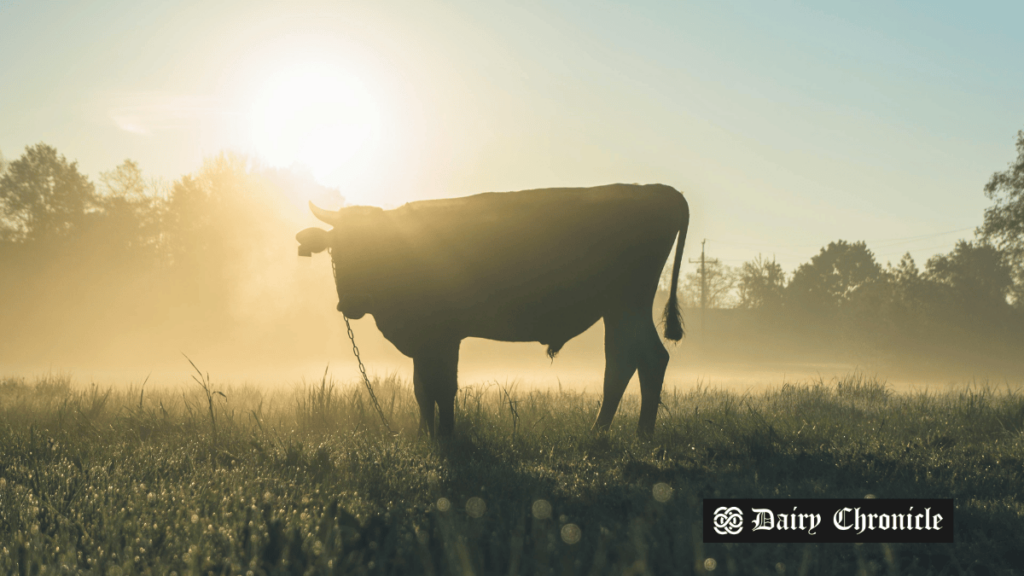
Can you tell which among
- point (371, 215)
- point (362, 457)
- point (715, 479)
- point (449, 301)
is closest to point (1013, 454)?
point (715, 479)

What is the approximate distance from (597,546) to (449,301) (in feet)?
9.83

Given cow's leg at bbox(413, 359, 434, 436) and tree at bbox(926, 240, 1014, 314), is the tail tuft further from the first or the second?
tree at bbox(926, 240, 1014, 314)

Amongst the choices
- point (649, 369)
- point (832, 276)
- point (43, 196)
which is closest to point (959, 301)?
point (832, 276)

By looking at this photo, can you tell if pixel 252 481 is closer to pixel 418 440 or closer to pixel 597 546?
pixel 418 440

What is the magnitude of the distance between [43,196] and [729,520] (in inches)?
1624

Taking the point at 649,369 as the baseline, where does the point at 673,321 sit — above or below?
above

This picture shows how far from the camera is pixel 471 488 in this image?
3.92 m

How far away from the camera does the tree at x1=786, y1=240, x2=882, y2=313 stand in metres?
56.7

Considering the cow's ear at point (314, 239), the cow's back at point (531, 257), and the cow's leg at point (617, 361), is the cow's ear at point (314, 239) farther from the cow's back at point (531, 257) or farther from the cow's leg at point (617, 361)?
the cow's leg at point (617, 361)

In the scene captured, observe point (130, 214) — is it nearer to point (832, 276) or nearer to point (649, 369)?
point (649, 369)

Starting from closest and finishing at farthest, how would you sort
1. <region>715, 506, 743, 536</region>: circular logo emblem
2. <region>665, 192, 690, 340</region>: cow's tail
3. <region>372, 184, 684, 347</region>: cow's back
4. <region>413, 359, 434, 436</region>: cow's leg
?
<region>715, 506, 743, 536</region>: circular logo emblem
<region>413, 359, 434, 436</region>: cow's leg
<region>372, 184, 684, 347</region>: cow's back
<region>665, 192, 690, 340</region>: cow's tail

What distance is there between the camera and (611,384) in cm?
584

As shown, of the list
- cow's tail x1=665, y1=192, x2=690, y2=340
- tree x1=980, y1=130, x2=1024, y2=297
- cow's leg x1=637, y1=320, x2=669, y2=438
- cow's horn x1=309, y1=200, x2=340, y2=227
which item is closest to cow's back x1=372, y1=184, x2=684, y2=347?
cow's tail x1=665, y1=192, x2=690, y2=340

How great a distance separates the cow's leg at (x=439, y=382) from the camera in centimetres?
535
